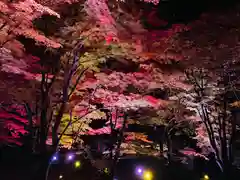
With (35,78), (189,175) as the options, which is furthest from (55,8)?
(189,175)

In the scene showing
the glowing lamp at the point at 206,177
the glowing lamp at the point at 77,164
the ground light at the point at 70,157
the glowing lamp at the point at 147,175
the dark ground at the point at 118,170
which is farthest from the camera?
the ground light at the point at 70,157

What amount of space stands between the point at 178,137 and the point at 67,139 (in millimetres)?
9418

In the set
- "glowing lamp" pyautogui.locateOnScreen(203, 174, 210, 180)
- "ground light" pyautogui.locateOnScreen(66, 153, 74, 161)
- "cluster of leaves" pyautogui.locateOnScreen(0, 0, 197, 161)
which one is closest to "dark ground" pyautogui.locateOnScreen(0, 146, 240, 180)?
"glowing lamp" pyautogui.locateOnScreen(203, 174, 210, 180)

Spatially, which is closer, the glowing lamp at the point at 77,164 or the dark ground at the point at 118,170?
the dark ground at the point at 118,170

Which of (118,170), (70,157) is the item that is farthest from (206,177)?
(70,157)

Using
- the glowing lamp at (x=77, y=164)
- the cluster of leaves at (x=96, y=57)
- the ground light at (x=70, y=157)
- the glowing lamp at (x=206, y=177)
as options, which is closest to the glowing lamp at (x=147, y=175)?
the glowing lamp at (x=206, y=177)

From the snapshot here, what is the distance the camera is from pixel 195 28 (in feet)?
25.7

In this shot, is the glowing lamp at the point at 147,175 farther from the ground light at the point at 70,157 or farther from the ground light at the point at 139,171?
the ground light at the point at 70,157

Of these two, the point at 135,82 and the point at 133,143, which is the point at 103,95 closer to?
the point at 135,82

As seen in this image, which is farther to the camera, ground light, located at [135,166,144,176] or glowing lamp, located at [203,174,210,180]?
ground light, located at [135,166,144,176]

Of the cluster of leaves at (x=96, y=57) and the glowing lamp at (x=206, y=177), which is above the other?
the cluster of leaves at (x=96, y=57)

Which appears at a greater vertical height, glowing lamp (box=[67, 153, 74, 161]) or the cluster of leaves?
the cluster of leaves

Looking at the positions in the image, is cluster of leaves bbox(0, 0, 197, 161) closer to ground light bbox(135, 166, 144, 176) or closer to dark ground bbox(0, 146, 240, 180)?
dark ground bbox(0, 146, 240, 180)

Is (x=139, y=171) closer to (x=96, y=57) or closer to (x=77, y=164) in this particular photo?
(x=77, y=164)
